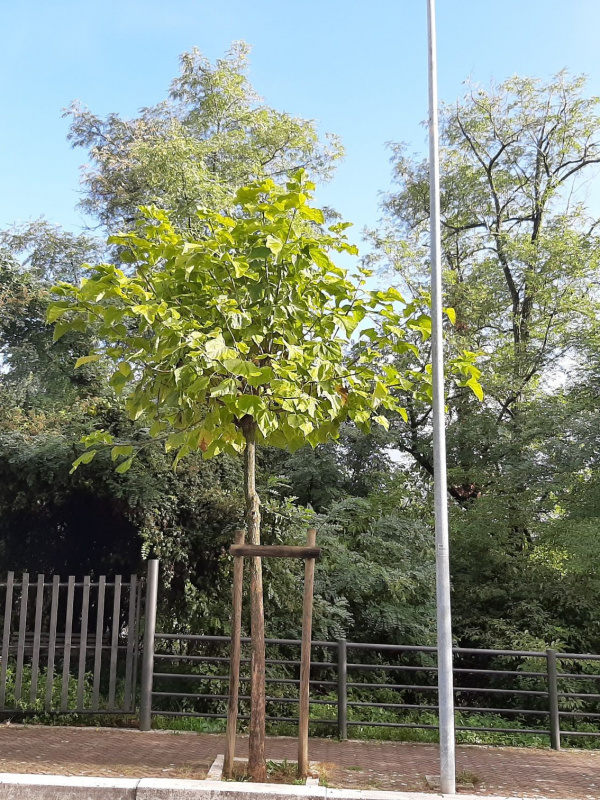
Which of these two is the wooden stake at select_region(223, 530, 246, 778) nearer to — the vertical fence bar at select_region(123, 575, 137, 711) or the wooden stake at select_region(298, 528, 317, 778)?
the wooden stake at select_region(298, 528, 317, 778)

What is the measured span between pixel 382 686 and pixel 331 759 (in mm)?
1423

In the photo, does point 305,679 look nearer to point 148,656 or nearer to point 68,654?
point 148,656

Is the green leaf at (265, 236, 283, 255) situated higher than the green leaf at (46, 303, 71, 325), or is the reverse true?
the green leaf at (265, 236, 283, 255)

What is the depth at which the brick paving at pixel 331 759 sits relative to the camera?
6.19 metres

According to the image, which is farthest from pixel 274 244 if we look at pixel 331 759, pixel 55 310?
pixel 331 759

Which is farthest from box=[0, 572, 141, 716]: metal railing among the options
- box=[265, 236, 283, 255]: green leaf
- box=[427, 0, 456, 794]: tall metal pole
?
box=[265, 236, 283, 255]: green leaf

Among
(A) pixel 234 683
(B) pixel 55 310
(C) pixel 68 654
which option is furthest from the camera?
(C) pixel 68 654

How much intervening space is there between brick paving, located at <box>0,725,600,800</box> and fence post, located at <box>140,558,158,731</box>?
0.70 ft

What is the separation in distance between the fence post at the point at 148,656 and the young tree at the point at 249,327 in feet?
8.29

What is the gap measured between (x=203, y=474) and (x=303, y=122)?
12582mm

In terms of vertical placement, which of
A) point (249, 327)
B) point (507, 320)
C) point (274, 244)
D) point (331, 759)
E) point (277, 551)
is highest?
point (507, 320)

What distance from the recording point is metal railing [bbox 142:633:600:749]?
823cm

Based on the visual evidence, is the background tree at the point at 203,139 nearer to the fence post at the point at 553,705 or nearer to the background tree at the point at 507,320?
the background tree at the point at 507,320

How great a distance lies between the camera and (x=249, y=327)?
19.2 ft
